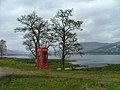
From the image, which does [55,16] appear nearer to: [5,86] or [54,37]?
[54,37]

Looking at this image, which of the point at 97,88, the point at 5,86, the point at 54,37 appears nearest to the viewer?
the point at 97,88

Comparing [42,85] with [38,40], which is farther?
[38,40]

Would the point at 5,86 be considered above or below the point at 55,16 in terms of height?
below

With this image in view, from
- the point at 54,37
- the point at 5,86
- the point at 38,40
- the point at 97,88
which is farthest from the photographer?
the point at 38,40

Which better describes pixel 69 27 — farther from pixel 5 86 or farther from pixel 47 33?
pixel 5 86

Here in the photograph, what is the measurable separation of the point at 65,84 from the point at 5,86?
5.86 meters

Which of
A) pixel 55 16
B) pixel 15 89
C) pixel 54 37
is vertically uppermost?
pixel 55 16

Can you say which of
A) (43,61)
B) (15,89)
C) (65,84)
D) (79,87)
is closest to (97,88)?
(79,87)

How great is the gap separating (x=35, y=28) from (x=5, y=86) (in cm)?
5142

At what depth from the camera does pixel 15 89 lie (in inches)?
1024

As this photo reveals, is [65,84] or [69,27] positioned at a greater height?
[69,27]

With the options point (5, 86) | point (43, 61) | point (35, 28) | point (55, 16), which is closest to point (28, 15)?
point (35, 28)

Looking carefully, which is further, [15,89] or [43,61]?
[43,61]

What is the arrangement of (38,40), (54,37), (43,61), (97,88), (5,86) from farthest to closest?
(38,40) < (54,37) < (43,61) < (5,86) < (97,88)
